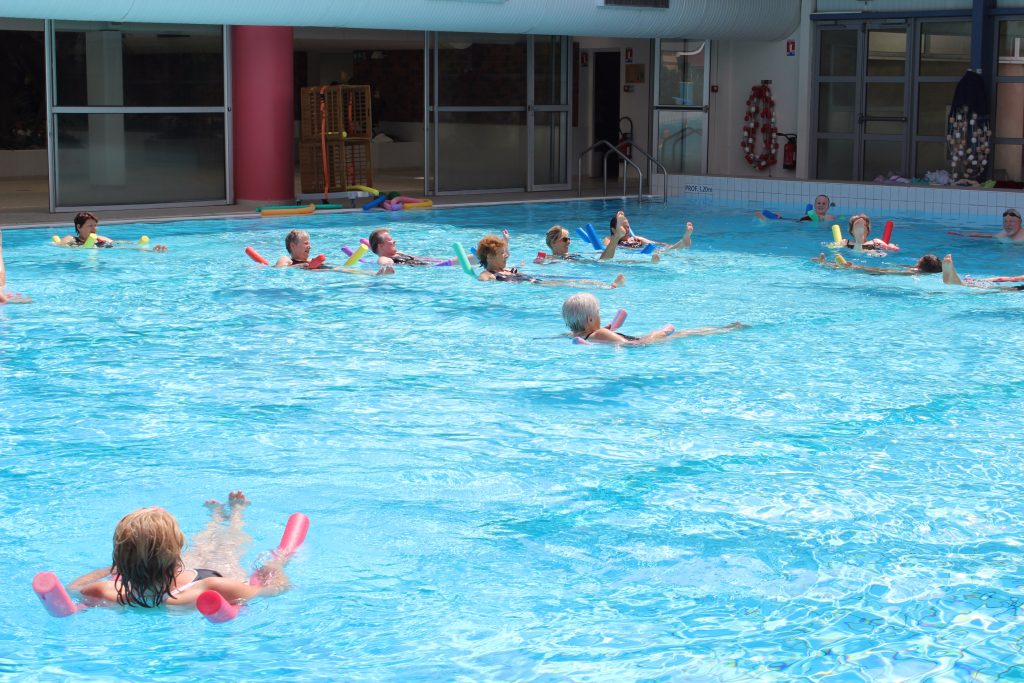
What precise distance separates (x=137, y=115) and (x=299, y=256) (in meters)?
5.66

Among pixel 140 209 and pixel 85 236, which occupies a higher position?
pixel 140 209

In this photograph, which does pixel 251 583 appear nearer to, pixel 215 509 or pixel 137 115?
pixel 215 509

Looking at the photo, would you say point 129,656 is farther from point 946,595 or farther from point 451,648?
point 946,595

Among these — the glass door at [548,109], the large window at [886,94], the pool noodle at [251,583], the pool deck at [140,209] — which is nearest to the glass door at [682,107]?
the pool deck at [140,209]

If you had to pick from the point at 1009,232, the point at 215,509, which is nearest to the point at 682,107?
the point at 1009,232

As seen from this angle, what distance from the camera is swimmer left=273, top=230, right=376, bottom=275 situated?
11883mm

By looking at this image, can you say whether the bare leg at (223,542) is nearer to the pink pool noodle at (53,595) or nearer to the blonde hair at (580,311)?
the pink pool noodle at (53,595)

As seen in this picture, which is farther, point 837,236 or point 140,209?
point 140,209

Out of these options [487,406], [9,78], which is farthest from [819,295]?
[9,78]

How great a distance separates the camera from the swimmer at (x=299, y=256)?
11883mm

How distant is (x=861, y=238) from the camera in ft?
43.0

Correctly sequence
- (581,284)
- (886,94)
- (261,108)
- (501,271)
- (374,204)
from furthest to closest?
(886,94)
(374,204)
(261,108)
(581,284)
(501,271)

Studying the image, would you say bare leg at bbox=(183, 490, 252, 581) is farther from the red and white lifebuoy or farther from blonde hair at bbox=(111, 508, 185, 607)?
the red and white lifebuoy

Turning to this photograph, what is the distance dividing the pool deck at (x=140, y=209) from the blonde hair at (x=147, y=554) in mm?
11873
